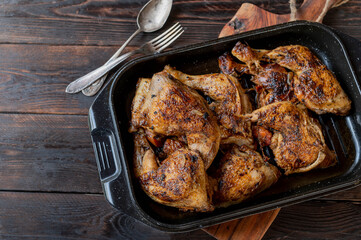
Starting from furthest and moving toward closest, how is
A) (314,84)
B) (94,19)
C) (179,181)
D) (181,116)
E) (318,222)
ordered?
(94,19) → (318,222) → (314,84) → (181,116) → (179,181)

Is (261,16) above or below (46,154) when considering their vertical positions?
above

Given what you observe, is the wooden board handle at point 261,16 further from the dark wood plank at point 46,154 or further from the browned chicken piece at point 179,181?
the dark wood plank at point 46,154

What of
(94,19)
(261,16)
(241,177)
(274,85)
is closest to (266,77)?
(274,85)

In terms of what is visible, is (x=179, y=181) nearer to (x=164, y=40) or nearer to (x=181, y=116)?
(x=181, y=116)

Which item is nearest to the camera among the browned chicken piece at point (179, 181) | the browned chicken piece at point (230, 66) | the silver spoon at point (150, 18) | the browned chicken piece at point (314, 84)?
the browned chicken piece at point (179, 181)

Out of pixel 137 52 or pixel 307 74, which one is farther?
pixel 137 52

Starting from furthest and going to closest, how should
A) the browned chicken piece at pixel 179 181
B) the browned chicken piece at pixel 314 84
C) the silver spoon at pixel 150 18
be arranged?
the silver spoon at pixel 150 18
the browned chicken piece at pixel 314 84
the browned chicken piece at pixel 179 181

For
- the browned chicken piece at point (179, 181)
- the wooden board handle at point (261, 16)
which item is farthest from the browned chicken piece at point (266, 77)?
the browned chicken piece at point (179, 181)
